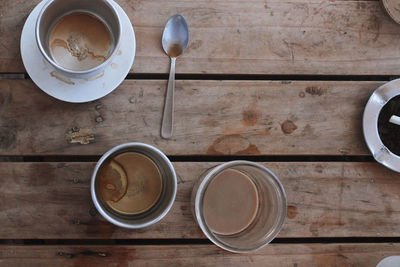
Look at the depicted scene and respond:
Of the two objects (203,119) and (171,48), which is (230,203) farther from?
(171,48)

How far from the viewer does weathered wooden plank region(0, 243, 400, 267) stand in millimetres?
780

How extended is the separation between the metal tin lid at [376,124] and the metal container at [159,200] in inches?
17.1

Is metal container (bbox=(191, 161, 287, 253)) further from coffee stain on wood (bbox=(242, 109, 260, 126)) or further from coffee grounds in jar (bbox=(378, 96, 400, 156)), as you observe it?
coffee grounds in jar (bbox=(378, 96, 400, 156))

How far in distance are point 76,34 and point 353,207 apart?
70cm

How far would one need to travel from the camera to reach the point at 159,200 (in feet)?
2.53

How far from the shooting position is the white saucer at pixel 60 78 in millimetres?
738

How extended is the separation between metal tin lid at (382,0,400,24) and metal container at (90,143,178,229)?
59cm

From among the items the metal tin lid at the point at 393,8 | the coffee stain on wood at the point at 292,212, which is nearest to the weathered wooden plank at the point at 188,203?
the coffee stain on wood at the point at 292,212

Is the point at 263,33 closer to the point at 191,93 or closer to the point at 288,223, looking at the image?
the point at 191,93

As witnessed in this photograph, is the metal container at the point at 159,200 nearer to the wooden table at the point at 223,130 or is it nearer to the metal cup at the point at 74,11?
the wooden table at the point at 223,130

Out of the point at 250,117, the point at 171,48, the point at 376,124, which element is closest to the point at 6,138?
the point at 171,48

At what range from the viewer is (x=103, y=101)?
2.59 ft

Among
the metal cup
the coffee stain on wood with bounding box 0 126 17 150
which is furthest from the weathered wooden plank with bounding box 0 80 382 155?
the metal cup

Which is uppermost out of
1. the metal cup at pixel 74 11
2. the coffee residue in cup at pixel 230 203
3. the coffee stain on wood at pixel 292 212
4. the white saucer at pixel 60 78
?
the metal cup at pixel 74 11
